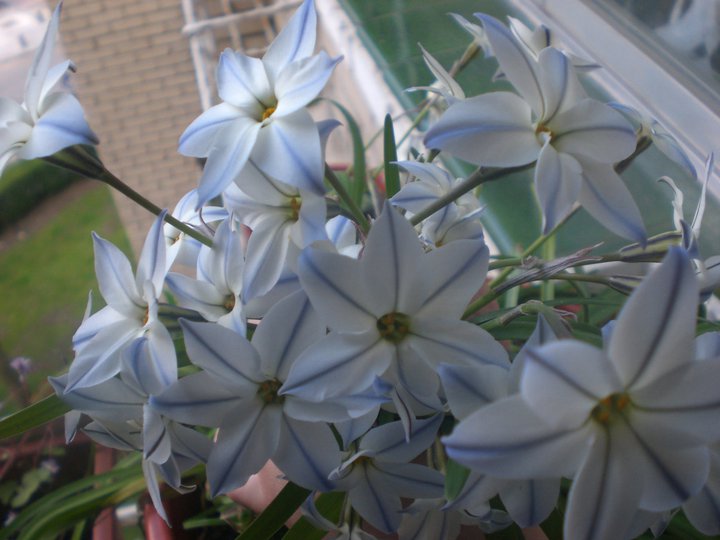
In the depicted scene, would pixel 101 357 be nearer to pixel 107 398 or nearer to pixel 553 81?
pixel 107 398

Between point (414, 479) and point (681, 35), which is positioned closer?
point (414, 479)

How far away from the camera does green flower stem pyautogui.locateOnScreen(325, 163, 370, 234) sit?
0.40 m

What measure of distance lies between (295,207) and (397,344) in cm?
12

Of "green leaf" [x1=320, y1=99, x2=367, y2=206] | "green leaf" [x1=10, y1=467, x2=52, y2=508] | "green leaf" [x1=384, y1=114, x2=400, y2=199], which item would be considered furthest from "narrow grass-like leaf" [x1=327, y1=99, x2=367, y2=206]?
"green leaf" [x1=10, y1=467, x2=52, y2=508]

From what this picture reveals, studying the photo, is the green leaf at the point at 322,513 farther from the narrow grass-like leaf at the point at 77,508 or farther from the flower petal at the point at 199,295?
the narrow grass-like leaf at the point at 77,508

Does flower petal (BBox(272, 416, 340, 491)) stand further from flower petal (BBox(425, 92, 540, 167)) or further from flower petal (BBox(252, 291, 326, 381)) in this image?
flower petal (BBox(425, 92, 540, 167))

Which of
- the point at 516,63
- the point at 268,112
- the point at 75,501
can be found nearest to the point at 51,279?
the point at 75,501

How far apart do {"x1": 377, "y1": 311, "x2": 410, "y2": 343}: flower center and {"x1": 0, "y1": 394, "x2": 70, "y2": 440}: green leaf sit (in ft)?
0.85

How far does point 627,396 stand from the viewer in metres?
0.28

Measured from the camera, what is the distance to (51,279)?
2311mm

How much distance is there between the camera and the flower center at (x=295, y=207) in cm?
39

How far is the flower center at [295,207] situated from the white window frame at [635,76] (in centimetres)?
59

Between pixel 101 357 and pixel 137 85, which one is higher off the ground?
pixel 101 357

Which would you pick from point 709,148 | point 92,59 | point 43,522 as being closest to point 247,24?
point 92,59
